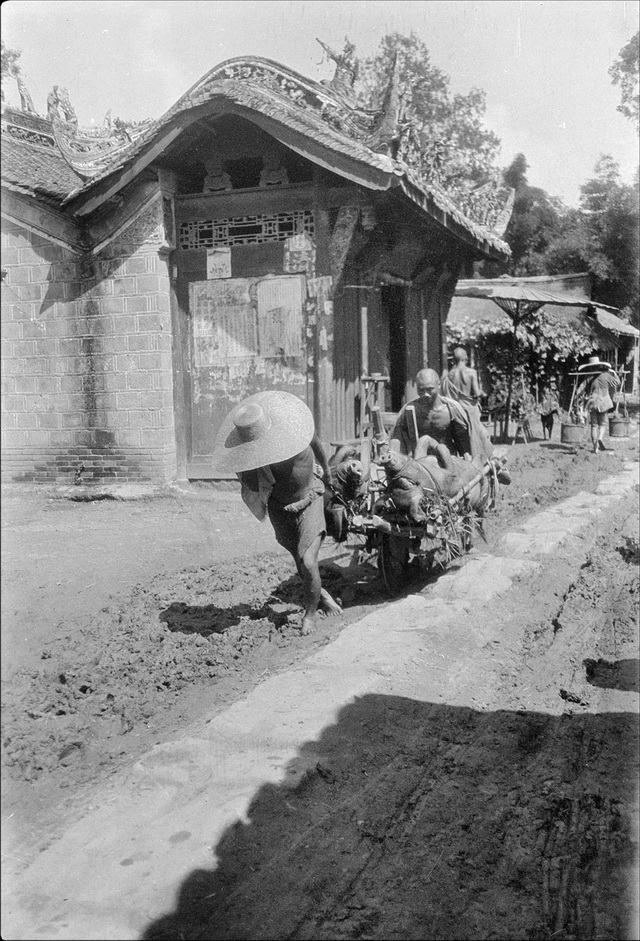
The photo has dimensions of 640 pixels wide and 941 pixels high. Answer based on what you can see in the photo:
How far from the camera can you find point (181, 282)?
9719mm

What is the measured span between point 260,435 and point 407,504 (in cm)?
165

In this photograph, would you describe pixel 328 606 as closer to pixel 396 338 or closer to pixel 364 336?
pixel 364 336

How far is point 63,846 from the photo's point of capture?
2594 mm

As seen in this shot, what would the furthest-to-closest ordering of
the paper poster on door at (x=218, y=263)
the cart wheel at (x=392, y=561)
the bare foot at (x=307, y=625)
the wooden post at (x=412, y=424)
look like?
1. the paper poster on door at (x=218, y=263)
2. the wooden post at (x=412, y=424)
3. the cart wheel at (x=392, y=561)
4. the bare foot at (x=307, y=625)

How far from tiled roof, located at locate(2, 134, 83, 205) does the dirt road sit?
4441 mm

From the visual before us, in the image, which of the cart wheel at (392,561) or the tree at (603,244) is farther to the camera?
the tree at (603,244)

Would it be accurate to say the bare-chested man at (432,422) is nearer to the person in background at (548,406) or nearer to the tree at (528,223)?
the person in background at (548,406)

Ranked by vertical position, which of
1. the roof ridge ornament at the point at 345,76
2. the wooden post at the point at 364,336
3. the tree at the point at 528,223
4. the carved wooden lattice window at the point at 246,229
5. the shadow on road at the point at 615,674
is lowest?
the shadow on road at the point at 615,674

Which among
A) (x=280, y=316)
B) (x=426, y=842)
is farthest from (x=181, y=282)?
(x=426, y=842)

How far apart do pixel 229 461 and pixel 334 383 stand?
5.10 m

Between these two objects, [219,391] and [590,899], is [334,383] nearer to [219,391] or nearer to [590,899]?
[219,391]

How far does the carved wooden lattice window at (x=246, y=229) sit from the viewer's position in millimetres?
9312

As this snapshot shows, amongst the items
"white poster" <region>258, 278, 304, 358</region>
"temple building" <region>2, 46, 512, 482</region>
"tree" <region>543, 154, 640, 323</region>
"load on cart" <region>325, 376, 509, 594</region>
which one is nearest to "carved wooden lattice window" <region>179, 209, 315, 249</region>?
"temple building" <region>2, 46, 512, 482</region>

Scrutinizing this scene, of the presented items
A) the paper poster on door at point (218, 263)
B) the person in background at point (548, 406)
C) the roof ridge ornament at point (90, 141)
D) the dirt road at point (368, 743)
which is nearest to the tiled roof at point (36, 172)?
the roof ridge ornament at point (90, 141)
